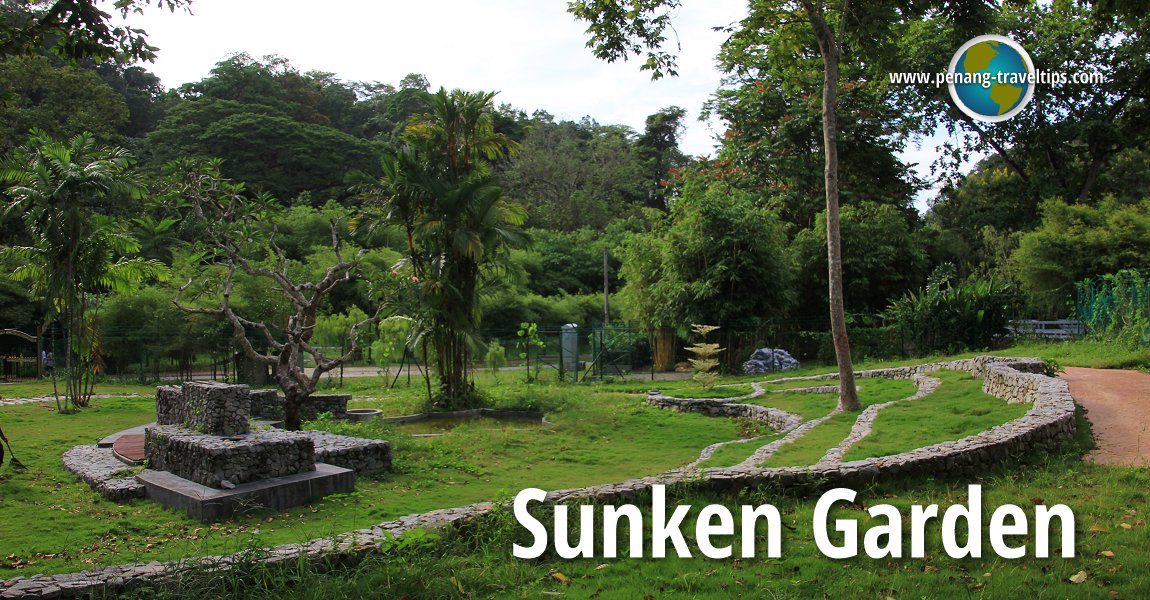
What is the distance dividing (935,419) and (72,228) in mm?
15201

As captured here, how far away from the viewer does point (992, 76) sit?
64.9ft

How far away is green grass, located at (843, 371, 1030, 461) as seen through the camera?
8.84m

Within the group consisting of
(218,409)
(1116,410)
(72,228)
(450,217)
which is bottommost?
(1116,410)

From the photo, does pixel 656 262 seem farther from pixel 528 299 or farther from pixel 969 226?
pixel 969 226

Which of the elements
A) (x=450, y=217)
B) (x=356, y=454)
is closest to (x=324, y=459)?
(x=356, y=454)

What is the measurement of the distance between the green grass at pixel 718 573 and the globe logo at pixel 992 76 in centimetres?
1434

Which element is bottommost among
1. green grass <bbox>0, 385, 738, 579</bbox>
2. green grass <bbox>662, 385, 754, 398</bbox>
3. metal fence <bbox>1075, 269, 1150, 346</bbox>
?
green grass <bbox>0, 385, 738, 579</bbox>

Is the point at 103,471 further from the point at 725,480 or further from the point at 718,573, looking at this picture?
the point at 718,573

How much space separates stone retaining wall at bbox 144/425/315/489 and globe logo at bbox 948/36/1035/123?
1575cm

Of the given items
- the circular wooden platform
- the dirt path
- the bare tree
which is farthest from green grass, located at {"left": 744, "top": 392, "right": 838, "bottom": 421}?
the circular wooden platform

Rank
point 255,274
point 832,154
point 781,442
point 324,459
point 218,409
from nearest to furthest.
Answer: point 218,409 → point 324,459 → point 781,442 → point 832,154 → point 255,274

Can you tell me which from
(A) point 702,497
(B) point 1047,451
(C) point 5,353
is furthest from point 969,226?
(C) point 5,353

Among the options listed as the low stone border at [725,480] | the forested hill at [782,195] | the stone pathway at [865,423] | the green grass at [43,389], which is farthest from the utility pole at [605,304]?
the low stone border at [725,480]

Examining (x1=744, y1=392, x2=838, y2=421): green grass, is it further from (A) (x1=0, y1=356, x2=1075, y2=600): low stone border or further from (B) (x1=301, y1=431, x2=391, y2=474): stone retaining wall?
(B) (x1=301, y1=431, x2=391, y2=474): stone retaining wall
